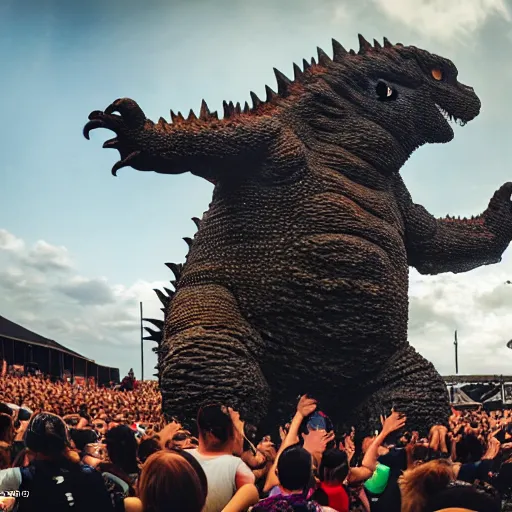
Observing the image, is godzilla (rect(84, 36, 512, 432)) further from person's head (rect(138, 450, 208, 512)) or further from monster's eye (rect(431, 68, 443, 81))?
person's head (rect(138, 450, 208, 512))

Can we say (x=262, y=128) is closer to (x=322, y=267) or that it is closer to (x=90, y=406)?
(x=322, y=267)

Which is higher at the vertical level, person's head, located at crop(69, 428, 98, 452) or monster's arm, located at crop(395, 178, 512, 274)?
monster's arm, located at crop(395, 178, 512, 274)

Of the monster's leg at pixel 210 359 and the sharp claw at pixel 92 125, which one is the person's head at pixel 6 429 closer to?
the monster's leg at pixel 210 359

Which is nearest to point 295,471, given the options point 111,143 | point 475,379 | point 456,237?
point 111,143

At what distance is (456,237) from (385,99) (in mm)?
1569

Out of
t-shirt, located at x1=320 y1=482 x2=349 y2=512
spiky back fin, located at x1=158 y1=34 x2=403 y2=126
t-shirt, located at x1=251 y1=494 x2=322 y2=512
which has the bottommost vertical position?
t-shirt, located at x1=320 y1=482 x2=349 y2=512

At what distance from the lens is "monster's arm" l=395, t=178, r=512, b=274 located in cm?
789

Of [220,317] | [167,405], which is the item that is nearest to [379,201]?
[220,317]

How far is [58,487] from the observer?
2.83m

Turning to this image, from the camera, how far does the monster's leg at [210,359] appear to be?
5.94 metres

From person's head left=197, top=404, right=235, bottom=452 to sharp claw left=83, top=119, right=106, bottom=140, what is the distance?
3.49 m

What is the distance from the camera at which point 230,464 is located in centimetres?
315

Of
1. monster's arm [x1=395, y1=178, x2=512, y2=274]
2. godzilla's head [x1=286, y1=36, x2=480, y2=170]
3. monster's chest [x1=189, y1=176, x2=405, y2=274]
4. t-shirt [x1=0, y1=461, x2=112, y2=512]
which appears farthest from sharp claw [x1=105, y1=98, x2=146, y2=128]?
t-shirt [x1=0, y1=461, x2=112, y2=512]

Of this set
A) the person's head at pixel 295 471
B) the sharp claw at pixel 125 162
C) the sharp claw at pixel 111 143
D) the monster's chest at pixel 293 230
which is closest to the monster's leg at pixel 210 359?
the monster's chest at pixel 293 230
